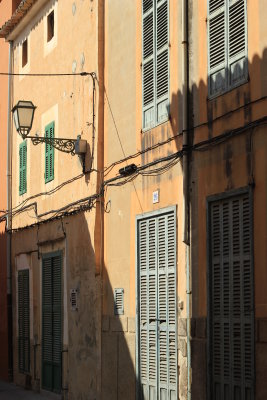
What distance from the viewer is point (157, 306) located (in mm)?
13336

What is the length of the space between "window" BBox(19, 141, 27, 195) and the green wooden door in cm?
240

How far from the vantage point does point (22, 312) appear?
20.7 metres

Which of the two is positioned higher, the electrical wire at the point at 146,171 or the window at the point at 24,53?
the window at the point at 24,53

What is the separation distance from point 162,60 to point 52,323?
6.73m

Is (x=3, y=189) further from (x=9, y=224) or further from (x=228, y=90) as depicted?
(x=228, y=90)

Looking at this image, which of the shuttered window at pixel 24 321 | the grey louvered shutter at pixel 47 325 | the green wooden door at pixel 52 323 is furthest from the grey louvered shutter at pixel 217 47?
the shuttered window at pixel 24 321

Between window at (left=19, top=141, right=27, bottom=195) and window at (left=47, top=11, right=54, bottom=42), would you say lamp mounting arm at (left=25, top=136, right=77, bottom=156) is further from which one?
window at (left=19, top=141, right=27, bottom=195)

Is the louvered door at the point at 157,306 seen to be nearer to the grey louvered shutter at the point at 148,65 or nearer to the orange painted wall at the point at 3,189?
the grey louvered shutter at the point at 148,65

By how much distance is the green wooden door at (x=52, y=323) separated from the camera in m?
17.8

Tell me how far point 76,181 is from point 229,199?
5952mm

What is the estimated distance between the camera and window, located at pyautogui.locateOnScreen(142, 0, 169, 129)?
13.4 meters

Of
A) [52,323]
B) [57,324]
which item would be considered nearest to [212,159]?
[57,324]

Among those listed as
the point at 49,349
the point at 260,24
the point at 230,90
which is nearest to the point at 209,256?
the point at 230,90

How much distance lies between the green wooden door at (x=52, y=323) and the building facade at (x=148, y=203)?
0.05 meters
